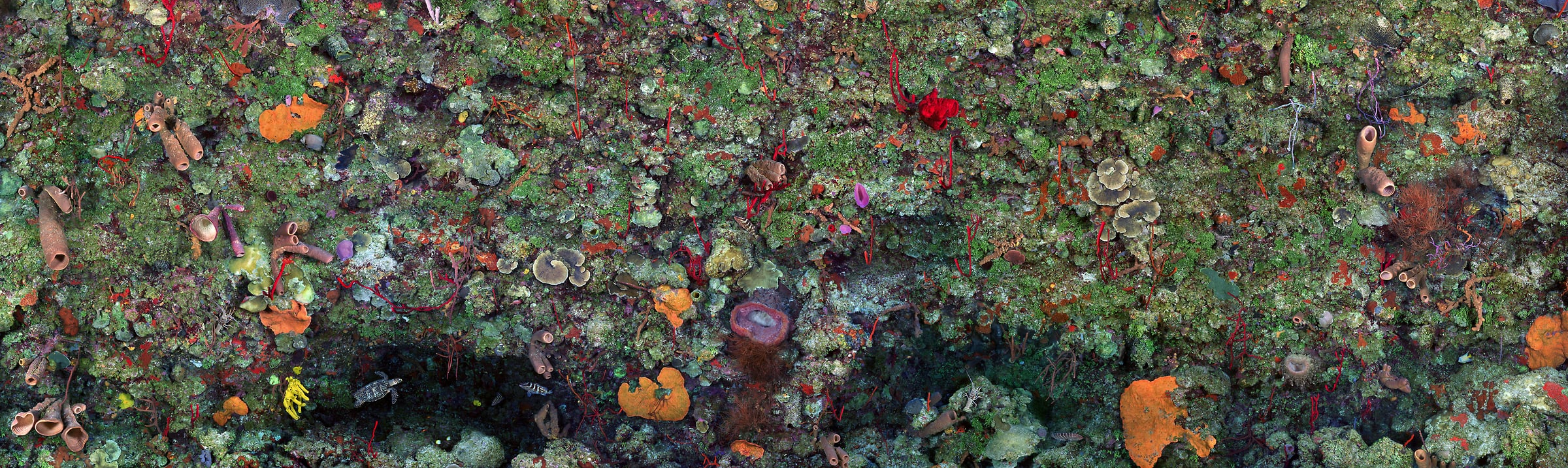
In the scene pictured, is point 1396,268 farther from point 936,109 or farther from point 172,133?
point 172,133

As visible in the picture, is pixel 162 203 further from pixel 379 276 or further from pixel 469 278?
pixel 469 278

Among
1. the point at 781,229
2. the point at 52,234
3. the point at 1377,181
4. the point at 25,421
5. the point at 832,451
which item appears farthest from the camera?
the point at 781,229

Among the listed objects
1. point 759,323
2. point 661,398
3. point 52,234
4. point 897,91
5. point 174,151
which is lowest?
point 661,398

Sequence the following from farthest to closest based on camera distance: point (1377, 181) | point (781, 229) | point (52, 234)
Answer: point (781, 229) → point (1377, 181) → point (52, 234)

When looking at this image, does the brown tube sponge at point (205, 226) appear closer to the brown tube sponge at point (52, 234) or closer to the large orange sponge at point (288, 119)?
the large orange sponge at point (288, 119)

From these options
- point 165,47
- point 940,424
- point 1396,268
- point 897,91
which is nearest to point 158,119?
point 165,47

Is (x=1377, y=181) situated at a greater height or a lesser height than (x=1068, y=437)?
greater

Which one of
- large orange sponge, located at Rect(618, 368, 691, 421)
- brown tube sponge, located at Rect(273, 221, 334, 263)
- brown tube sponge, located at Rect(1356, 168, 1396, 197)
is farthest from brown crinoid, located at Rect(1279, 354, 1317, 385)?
brown tube sponge, located at Rect(273, 221, 334, 263)
